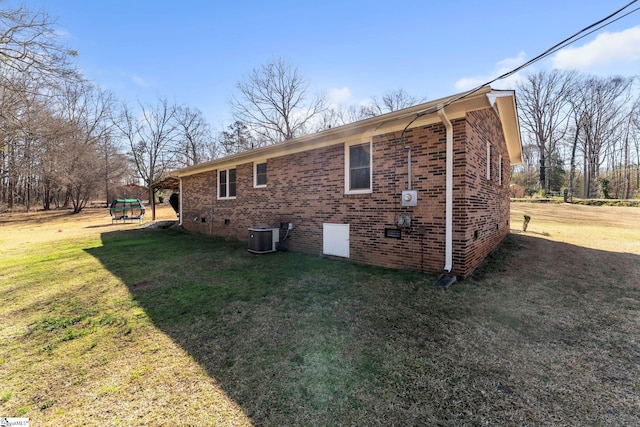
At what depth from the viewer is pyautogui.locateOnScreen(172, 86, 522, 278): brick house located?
4.93 meters

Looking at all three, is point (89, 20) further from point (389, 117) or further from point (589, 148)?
point (589, 148)

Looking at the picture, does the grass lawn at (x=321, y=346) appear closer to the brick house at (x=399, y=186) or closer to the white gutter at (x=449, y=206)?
the white gutter at (x=449, y=206)

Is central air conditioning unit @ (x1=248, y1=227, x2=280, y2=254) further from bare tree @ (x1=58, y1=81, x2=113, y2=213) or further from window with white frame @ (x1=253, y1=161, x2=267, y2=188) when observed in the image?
bare tree @ (x1=58, y1=81, x2=113, y2=213)

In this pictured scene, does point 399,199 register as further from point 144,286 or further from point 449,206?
point 144,286

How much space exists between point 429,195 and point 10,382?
6.06m

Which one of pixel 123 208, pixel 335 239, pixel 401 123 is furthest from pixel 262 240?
pixel 123 208

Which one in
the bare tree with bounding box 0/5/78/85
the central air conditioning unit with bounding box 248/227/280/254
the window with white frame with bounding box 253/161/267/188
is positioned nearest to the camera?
the central air conditioning unit with bounding box 248/227/280/254

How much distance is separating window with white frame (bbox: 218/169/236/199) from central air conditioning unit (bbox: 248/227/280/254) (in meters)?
3.19

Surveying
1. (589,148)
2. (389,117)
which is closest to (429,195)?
(389,117)

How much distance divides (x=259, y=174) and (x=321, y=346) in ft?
23.0

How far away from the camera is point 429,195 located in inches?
204

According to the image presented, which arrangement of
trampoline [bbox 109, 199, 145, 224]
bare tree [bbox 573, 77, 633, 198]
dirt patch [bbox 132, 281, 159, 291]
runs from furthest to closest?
1. bare tree [bbox 573, 77, 633, 198]
2. trampoline [bbox 109, 199, 145, 224]
3. dirt patch [bbox 132, 281, 159, 291]

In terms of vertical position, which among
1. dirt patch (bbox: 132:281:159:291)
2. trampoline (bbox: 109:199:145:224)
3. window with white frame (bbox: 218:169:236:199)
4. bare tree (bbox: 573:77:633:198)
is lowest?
dirt patch (bbox: 132:281:159:291)

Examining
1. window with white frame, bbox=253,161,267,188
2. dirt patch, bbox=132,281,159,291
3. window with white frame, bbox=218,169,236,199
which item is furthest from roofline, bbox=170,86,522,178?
dirt patch, bbox=132,281,159,291
